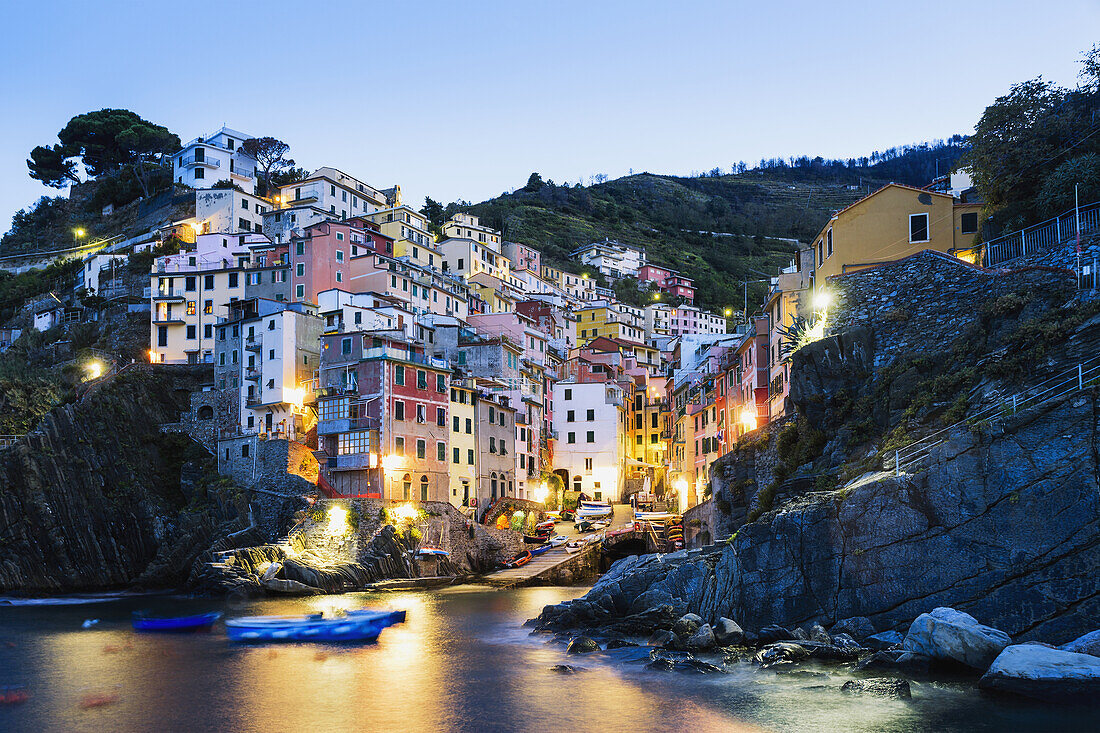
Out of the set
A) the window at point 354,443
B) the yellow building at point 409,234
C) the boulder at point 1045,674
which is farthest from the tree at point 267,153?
the boulder at point 1045,674

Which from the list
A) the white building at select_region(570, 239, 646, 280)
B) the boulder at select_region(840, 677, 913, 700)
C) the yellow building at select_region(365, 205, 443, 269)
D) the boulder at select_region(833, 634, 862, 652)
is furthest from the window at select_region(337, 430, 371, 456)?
the white building at select_region(570, 239, 646, 280)

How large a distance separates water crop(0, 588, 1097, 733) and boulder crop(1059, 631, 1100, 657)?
1.89 metres

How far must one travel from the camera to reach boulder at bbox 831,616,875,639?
1205 inches

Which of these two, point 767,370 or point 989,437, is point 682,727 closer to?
point 989,437

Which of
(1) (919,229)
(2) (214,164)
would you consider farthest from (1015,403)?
(2) (214,164)

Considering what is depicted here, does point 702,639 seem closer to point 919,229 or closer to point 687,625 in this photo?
point 687,625

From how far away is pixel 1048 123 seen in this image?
43031mm

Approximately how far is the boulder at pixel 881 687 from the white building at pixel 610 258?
141m

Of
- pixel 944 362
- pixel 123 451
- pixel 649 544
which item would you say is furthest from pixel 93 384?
pixel 944 362

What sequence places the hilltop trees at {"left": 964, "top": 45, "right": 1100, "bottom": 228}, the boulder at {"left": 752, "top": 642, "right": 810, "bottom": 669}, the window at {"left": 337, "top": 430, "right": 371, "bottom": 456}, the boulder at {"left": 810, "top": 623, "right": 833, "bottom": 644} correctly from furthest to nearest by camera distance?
the window at {"left": 337, "top": 430, "right": 371, "bottom": 456}, the hilltop trees at {"left": 964, "top": 45, "right": 1100, "bottom": 228}, the boulder at {"left": 810, "top": 623, "right": 833, "bottom": 644}, the boulder at {"left": 752, "top": 642, "right": 810, "bottom": 669}

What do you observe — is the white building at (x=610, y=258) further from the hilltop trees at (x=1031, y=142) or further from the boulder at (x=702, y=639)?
the boulder at (x=702, y=639)

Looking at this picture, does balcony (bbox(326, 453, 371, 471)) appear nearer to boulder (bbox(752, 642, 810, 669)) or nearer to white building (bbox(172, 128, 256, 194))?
boulder (bbox(752, 642, 810, 669))

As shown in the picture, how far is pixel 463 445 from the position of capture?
73.3 meters

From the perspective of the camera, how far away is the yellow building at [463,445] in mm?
71812
